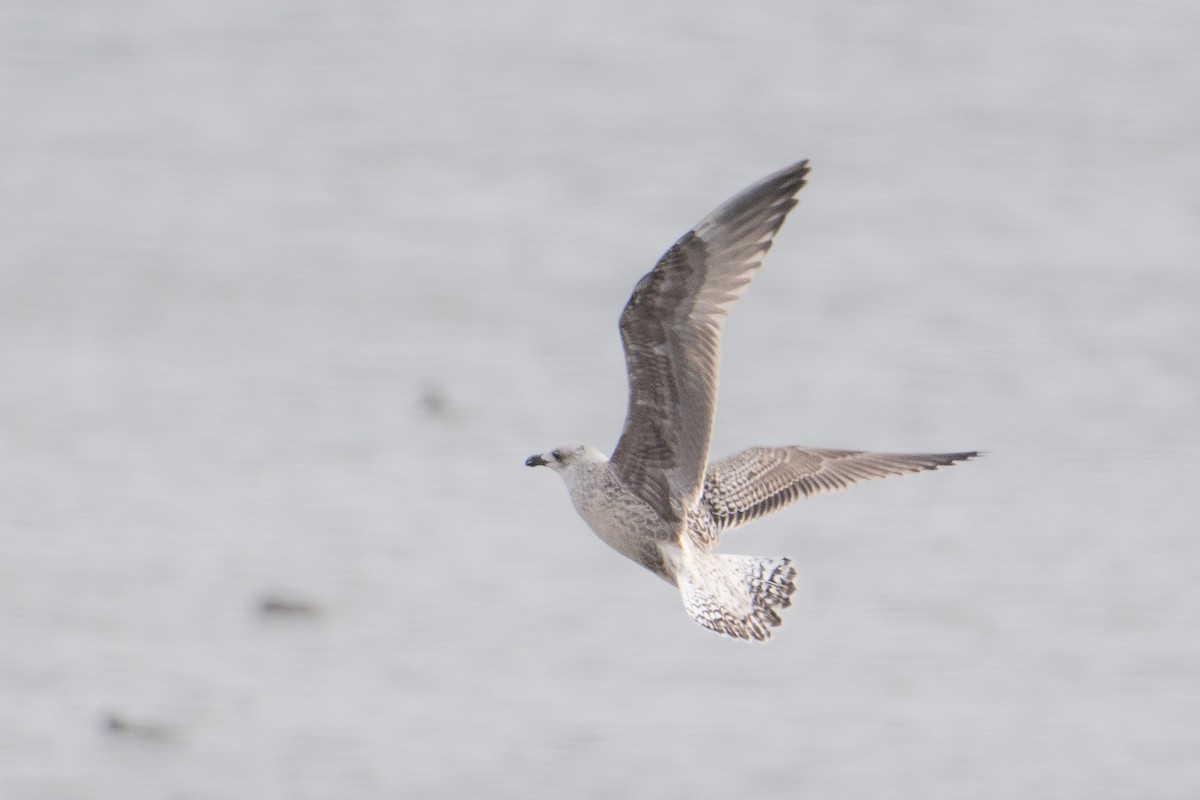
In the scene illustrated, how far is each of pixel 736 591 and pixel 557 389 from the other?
599 cm

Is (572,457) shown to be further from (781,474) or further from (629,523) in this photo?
(781,474)

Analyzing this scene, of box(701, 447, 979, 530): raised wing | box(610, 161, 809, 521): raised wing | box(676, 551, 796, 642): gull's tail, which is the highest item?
box(610, 161, 809, 521): raised wing

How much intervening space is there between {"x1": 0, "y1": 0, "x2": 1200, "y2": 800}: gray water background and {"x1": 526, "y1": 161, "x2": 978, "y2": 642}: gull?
2.85m

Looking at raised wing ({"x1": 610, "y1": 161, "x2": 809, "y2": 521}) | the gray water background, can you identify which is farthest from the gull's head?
the gray water background

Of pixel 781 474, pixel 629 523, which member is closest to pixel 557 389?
pixel 781 474

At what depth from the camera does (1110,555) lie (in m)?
11.4

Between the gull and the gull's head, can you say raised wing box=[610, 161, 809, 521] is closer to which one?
the gull

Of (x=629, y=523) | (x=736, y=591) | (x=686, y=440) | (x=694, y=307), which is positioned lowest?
(x=736, y=591)

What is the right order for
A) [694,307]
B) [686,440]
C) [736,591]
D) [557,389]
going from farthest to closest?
[557,389] → [736,591] → [686,440] → [694,307]

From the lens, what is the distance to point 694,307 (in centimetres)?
611

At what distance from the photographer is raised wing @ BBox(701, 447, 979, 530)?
22.9 ft

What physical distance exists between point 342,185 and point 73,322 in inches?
116

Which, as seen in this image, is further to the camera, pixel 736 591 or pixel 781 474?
pixel 781 474

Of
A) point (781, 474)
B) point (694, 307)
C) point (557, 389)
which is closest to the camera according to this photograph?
point (694, 307)
